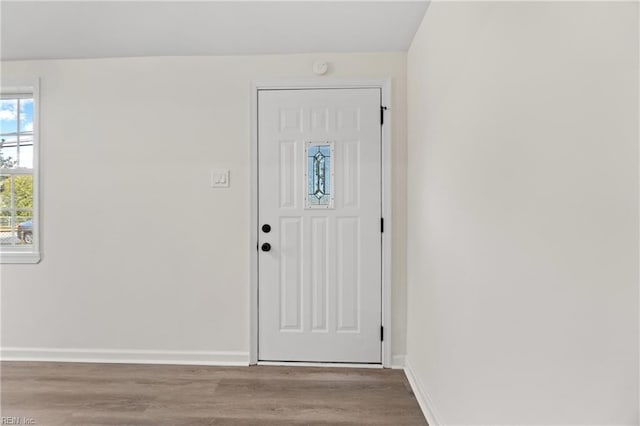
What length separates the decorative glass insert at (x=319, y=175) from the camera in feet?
8.50

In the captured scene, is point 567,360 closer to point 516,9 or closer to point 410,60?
point 516,9

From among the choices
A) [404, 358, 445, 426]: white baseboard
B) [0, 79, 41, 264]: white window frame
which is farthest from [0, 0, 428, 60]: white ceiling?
[404, 358, 445, 426]: white baseboard

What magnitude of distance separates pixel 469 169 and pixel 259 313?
1875 millimetres

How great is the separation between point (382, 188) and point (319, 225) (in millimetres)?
542

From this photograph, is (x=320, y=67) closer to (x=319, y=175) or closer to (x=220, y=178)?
(x=319, y=175)

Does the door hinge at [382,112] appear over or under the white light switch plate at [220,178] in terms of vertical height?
over

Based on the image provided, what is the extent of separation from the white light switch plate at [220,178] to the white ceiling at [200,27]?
0.88m

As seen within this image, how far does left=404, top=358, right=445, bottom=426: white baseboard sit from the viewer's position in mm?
1799

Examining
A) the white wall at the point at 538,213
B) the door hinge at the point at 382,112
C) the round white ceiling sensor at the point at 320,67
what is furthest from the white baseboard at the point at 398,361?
the round white ceiling sensor at the point at 320,67

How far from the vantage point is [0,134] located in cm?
284

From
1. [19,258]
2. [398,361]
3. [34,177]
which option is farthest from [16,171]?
[398,361]

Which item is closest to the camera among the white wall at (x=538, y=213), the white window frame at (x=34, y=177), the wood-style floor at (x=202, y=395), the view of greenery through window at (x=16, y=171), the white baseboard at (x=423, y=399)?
the white wall at (x=538, y=213)

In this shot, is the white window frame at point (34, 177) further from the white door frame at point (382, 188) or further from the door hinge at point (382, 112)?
the door hinge at point (382, 112)

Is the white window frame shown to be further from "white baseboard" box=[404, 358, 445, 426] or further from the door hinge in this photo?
"white baseboard" box=[404, 358, 445, 426]
